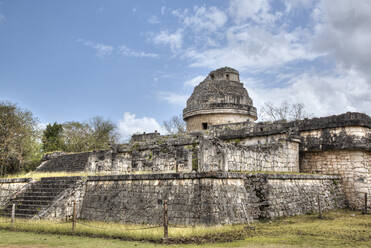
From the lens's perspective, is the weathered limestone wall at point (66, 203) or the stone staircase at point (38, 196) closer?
the weathered limestone wall at point (66, 203)

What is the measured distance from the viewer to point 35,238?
980 cm

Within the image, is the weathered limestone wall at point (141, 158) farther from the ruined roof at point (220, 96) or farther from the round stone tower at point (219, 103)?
the ruined roof at point (220, 96)

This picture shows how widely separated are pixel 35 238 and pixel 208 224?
496 centimetres

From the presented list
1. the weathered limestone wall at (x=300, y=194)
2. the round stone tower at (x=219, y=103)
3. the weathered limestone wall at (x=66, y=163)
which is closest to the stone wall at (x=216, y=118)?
the round stone tower at (x=219, y=103)

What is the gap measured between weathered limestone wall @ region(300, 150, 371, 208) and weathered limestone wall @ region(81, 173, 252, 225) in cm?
669

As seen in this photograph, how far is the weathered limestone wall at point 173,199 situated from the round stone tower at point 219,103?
1000cm

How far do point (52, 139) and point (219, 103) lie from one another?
1976cm

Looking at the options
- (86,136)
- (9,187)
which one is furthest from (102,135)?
(9,187)

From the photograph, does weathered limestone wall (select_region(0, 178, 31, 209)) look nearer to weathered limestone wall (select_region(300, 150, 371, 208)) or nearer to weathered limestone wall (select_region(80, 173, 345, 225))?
weathered limestone wall (select_region(80, 173, 345, 225))

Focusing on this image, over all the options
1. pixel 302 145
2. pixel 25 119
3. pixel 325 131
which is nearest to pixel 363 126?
pixel 325 131

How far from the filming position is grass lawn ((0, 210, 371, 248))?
8258mm

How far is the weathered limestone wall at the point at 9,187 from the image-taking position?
50.7 feet

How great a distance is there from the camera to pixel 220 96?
22.5 m

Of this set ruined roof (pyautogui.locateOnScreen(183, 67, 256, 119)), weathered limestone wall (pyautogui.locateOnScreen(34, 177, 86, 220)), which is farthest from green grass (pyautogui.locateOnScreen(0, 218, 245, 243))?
ruined roof (pyautogui.locateOnScreen(183, 67, 256, 119))
